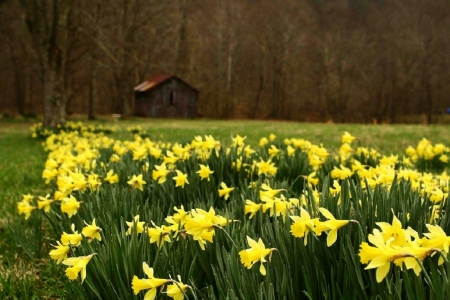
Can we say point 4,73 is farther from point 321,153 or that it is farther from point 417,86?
point 321,153

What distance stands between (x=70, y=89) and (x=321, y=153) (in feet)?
123

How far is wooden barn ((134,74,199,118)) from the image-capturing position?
35344mm

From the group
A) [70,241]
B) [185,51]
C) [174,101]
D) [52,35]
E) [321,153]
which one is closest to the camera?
[70,241]

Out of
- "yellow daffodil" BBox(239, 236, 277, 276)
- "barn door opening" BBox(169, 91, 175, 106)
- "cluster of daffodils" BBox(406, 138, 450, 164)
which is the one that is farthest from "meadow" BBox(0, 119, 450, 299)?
"barn door opening" BBox(169, 91, 175, 106)

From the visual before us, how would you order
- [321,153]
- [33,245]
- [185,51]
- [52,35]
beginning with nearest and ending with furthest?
[33,245] < [321,153] < [52,35] < [185,51]

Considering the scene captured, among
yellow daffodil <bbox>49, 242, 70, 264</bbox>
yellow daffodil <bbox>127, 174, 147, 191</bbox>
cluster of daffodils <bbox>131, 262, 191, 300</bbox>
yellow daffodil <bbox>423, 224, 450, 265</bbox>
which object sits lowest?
yellow daffodil <bbox>49, 242, 70, 264</bbox>

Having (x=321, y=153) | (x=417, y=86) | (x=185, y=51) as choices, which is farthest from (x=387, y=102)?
(x=321, y=153)

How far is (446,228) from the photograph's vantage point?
1.49m

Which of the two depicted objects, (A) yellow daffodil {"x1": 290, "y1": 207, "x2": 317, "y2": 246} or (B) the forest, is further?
(B) the forest

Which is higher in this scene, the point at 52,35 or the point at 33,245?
the point at 52,35

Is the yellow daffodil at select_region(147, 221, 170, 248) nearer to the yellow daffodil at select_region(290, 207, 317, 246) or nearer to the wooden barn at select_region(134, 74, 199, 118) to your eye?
the yellow daffodil at select_region(290, 207, 317, 246)

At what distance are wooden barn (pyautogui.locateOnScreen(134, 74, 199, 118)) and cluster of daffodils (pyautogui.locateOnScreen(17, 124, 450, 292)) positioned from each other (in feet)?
102

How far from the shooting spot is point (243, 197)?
7.09ft

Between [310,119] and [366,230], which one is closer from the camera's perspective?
[366,230]
